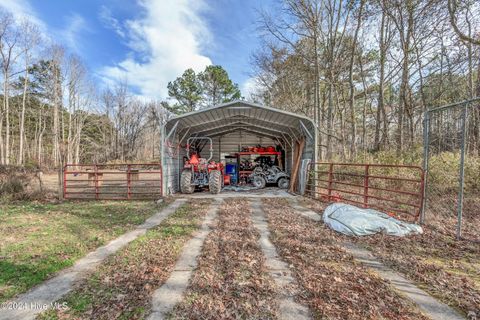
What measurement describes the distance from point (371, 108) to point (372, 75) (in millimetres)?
4514

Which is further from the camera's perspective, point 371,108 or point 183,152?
point 371,108

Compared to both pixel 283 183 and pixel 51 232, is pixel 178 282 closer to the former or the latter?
pixel 51 232

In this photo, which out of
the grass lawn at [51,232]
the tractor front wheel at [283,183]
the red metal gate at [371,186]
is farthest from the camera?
the tractor front wheel at [283,183]

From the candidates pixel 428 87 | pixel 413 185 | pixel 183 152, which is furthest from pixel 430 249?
pixel 428 87

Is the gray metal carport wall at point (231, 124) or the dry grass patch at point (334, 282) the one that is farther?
the gray metal carport wall at point (231, 124)

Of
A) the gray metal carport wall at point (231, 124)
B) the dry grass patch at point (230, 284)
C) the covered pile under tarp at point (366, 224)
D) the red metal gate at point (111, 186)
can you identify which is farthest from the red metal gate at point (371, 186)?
the red metal gate at point (111, 186)

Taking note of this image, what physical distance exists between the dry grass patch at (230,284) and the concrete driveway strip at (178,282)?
0.09m

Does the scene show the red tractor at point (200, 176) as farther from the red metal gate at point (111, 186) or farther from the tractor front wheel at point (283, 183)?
the tractor front wheel at point (283, 183)

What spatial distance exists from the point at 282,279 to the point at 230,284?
62 cm

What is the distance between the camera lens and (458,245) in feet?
12.7

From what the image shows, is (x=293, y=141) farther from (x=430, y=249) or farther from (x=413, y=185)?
(x=430, y=249)

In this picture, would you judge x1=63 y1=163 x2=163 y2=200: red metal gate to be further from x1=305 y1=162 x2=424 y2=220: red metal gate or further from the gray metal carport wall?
x1=305 y1=162 x2=424 y2=220: red metal gate

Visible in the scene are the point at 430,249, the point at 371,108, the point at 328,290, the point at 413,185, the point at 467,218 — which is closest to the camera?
the point at 328,290

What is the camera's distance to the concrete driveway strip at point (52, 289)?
85.8 inches
